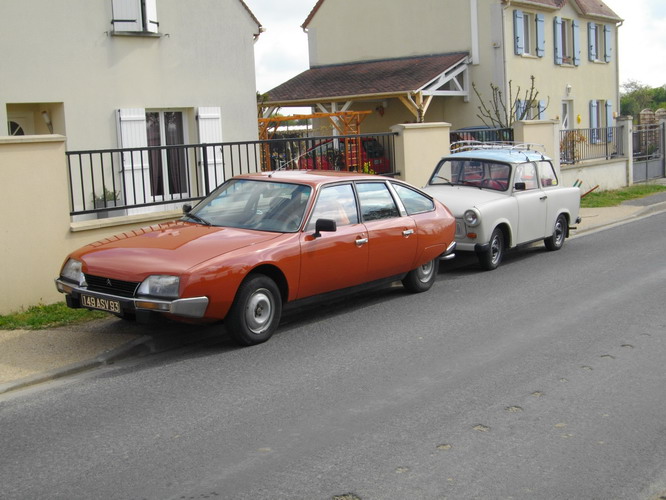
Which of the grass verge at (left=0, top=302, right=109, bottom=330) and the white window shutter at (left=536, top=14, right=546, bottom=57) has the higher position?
the white window shutter at (left=536, top=14, right=546, bottom=57)

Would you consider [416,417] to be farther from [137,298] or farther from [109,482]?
[137,298]

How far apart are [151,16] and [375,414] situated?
518 inches

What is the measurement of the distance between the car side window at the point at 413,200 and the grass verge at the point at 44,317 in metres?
3.70

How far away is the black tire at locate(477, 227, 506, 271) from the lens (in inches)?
497

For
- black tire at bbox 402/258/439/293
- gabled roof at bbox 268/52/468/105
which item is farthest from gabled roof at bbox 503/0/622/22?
black tire at bbox 402/258/439/293

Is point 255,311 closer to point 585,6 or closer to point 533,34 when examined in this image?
point 533,34

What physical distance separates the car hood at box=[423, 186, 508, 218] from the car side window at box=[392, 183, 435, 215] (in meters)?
1.78

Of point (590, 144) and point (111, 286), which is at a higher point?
point (590, 144)

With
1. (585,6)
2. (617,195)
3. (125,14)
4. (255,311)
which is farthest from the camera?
(585,6)

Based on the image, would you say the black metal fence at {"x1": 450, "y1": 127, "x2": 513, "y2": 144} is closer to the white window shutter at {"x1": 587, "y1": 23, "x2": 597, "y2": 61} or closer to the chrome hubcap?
the chrome hubcap

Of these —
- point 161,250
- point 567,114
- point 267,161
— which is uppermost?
point 567,114

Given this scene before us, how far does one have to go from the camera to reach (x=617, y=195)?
2506 centimetres

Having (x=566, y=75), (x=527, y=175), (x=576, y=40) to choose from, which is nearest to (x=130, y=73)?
(x=527, y=175)

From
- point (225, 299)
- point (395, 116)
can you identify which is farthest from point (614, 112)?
point (225, 299)
